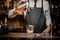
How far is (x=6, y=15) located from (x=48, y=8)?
1.54ft

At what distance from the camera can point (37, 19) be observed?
2.11 metres

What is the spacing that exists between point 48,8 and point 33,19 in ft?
0.67

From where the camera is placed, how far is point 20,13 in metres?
2.13

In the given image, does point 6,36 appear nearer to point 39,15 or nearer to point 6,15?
point 6,15

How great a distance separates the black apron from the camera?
210cm

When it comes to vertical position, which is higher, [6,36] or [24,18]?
[24,18]

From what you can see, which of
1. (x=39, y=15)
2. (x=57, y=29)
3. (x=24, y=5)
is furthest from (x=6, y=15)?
(x=57, y=29)

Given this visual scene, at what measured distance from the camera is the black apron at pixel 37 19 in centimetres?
210

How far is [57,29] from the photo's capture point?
2.09m

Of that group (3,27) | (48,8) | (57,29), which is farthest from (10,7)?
(57,29)

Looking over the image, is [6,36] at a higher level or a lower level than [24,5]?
lower

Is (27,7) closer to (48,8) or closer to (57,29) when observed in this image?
(48,8)

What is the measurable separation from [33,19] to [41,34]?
0.19m

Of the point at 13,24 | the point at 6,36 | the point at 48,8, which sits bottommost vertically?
the point at 6,36
